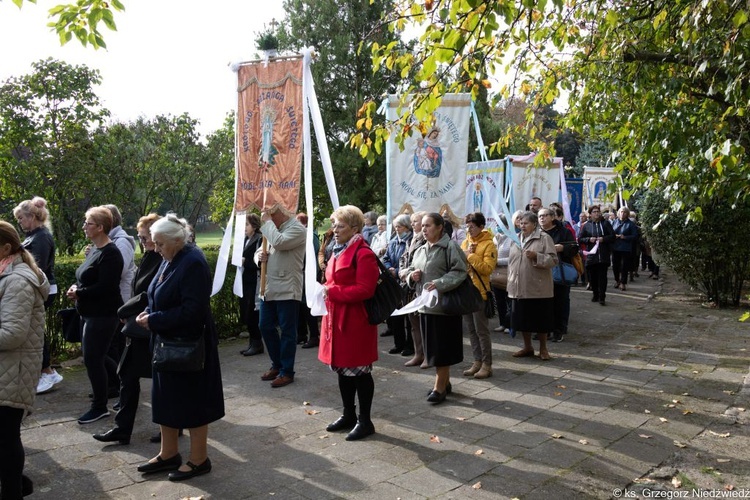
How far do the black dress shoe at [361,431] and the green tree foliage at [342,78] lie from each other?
1410 centimetres

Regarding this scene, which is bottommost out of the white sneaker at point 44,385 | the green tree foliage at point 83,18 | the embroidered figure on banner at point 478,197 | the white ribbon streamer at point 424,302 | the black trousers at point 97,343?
the white sneaker at point 44,385

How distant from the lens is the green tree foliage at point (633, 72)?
15.1 feet

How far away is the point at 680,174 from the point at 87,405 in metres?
5.98

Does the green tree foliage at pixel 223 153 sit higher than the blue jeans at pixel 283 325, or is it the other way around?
the green tree foliage at pixel 223 153

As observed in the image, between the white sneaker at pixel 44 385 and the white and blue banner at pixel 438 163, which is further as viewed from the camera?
the white and blue banner at pixel 438 163

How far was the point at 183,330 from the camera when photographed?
13.8 ft

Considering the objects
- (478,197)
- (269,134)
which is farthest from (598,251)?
(269,134)

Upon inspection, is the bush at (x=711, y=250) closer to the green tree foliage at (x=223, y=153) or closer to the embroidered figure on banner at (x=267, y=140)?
the embroidered figure on banner at (x=267, y=140)

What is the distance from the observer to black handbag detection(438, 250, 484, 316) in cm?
584

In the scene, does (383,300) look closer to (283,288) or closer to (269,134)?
(283,288)

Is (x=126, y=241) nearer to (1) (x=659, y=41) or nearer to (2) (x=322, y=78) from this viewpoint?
(1) (x=659, y=41)

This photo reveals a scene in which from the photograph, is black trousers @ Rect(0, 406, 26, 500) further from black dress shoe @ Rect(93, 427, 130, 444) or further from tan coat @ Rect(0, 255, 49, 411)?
black dress shoe @ Rect(93, 427, 130, 444)

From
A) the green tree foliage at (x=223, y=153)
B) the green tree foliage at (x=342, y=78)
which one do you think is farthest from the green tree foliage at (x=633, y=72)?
the green tree foliage at (x=342, y=78)

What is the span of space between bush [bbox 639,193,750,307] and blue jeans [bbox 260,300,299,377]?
739 cm
